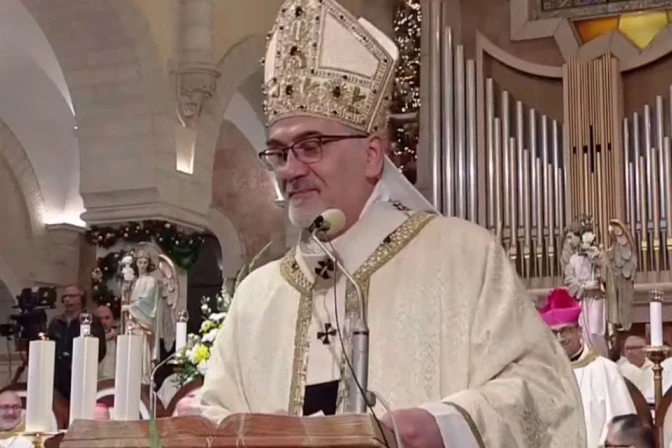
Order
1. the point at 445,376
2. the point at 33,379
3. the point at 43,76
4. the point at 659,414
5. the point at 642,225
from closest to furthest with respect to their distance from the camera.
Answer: the point at 445,376 < the point at 33,379 < the point at 659,414 < the point at 642,225 < the point at 43,76

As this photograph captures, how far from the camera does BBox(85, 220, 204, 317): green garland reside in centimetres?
952

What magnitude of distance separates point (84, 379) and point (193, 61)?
281 inches

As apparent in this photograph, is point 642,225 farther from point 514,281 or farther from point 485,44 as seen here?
point 514,281

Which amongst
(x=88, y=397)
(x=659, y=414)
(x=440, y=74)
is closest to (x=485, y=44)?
(x=440, y=74)

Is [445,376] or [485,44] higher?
[485,44]

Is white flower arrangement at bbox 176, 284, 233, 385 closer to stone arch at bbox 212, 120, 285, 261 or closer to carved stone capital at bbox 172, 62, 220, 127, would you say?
carved stone capital at bbox 172, 62, 220, 127

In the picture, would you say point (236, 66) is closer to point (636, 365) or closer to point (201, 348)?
point (636, 365)

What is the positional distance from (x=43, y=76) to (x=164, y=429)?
448 inches

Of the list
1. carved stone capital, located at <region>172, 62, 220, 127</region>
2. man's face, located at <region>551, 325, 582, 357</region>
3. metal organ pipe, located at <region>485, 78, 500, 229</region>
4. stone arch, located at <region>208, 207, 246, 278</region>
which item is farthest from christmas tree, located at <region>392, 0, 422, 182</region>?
man's face, located at <region>551, 325, 582, 357</region>

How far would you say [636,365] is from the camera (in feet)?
21.6

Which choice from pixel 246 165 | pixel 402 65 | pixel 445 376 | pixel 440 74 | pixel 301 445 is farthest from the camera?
pixel 246 165

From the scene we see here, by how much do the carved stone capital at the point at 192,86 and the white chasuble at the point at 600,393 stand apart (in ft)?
15.3

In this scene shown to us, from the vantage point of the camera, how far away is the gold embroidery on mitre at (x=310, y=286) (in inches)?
89.3

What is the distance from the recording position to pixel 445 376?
216 centimetres
